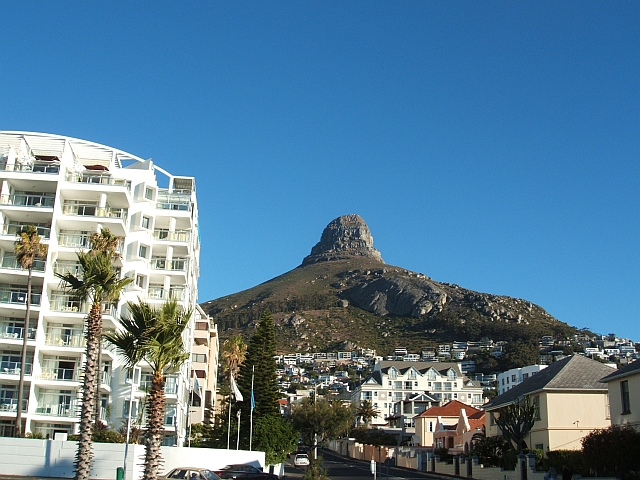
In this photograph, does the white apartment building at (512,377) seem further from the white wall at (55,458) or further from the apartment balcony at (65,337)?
the white wall at (55,458)

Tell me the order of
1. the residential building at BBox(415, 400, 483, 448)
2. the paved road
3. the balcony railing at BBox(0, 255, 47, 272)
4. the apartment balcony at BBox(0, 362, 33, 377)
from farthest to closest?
1. the residential building at BBox(415, 400, 483, 448)
2. the paved road
3. the balcony railing at BBox(0, 255, 47, 272)
4. the apartment balcony at BBox(0, 362, 33, 377)

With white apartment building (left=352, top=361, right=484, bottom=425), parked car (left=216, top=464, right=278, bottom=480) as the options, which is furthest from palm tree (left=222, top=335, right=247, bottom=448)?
white apartment building (left=352, top=361, right=484, bottom=425)

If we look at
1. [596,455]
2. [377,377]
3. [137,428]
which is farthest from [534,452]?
[377,377]

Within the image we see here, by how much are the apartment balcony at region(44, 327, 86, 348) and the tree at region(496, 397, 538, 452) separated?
96.3 feet

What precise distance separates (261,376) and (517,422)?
29149 mm

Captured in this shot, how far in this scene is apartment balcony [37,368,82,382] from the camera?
49406mm

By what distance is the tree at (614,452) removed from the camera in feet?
101

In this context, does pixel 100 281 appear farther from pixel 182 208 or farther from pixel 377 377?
pixel 377 377

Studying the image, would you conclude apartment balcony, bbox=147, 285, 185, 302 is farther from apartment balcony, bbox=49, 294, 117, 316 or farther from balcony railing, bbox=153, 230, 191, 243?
apartment balcony, bbox=49, 294, 117, 316

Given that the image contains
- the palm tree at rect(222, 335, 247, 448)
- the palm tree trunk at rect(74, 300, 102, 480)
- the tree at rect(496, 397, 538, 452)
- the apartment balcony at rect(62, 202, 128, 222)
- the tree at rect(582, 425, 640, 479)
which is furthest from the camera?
the palm tree at rect(222, 335, 247, 448)

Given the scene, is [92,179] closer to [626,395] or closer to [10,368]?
[10,368]

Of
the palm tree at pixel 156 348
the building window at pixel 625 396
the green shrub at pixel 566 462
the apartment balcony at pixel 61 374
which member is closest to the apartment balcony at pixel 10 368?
the apartment balcony at pixel 61 374

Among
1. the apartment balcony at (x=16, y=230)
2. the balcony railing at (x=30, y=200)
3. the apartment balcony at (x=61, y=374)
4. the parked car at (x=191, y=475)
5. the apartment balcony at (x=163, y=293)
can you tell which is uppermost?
the balcony railing at (x=30, y=200)

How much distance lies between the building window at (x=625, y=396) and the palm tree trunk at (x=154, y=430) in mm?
23803
